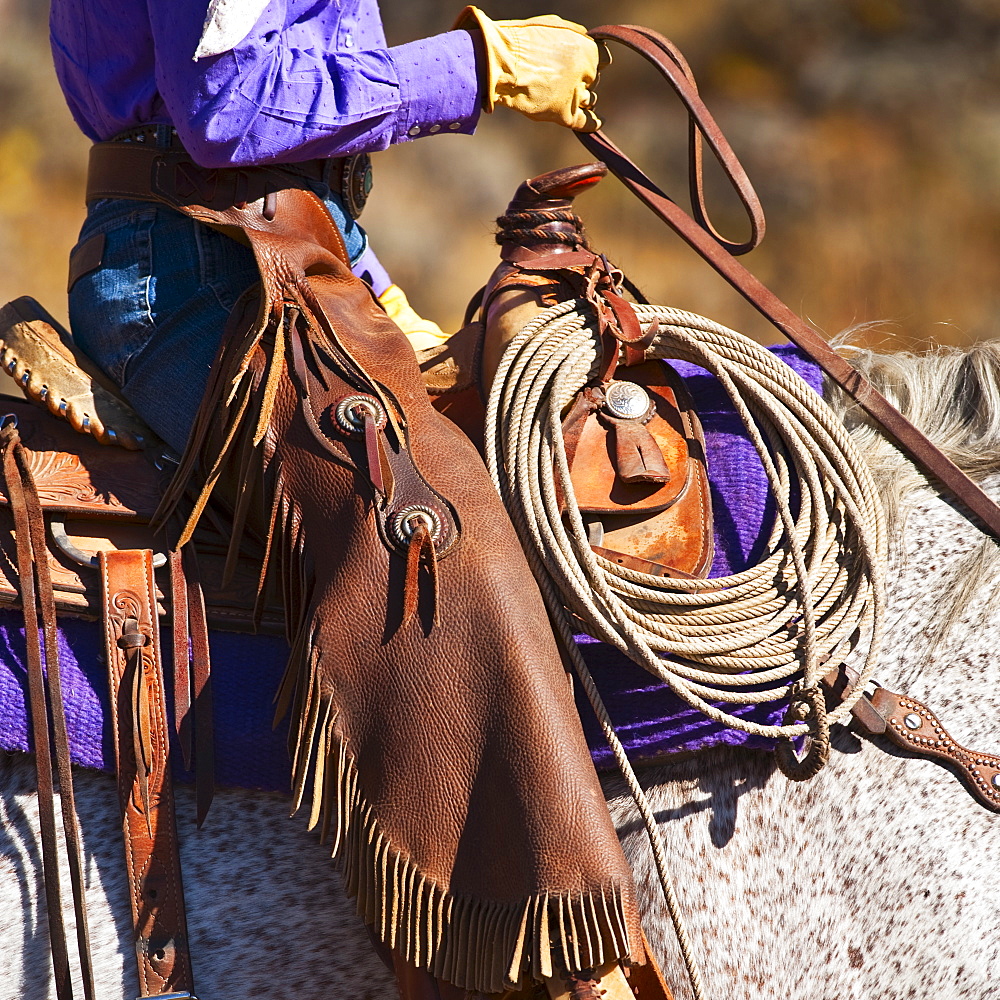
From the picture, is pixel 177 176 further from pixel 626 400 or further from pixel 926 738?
pixel 926 738

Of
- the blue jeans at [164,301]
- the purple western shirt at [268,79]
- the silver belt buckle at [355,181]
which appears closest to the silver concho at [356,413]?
the blue jeans at [164,301]

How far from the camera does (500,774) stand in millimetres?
1154

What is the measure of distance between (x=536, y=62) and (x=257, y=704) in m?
1.01

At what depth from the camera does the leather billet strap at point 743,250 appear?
5.10ft

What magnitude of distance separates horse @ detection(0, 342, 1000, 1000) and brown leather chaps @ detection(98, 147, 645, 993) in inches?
7.8

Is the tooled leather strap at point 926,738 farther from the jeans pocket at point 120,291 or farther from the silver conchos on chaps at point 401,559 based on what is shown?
the jeans pocket at point 120,291

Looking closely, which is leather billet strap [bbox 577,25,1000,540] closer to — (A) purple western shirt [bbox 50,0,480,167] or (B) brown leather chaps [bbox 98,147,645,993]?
(A) purple western shirt [bbox 50,0,480,167]

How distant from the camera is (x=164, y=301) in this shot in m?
1.48

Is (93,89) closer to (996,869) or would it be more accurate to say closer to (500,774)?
(500,774)

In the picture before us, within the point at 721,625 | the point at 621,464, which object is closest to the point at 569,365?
the point at 621,464

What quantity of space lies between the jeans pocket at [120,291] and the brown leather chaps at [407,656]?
5.4 inches

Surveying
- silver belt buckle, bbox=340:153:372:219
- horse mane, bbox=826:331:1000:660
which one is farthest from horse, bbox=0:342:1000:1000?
silver belt buckle, bbox=340:153:372:219

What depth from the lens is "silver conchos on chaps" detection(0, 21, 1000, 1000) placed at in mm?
1154

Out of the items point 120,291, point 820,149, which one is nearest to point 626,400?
point 120,291
